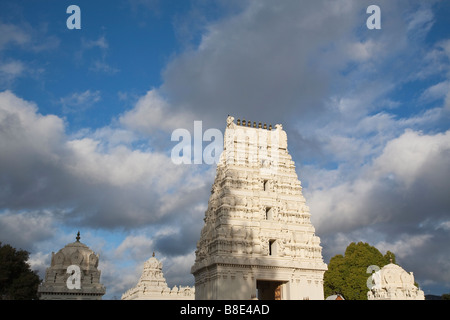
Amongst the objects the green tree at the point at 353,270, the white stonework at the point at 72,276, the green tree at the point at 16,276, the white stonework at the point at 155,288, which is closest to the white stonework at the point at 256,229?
the white stonework at the point at 72,276

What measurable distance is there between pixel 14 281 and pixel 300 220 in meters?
31.4

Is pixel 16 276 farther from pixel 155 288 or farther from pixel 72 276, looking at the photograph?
pixel 155 288

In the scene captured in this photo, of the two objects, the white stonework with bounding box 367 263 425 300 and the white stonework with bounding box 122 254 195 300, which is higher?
the white stonework with bounding box 122 254 195 300

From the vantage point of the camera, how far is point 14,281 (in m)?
46.4

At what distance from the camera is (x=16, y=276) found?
47562mm

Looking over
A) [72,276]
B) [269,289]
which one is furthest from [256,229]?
[72,276]

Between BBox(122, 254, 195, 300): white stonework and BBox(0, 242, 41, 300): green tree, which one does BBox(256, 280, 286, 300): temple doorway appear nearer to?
BBox(0, 242, 41, 300): green tree

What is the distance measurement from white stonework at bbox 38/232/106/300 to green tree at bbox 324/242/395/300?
154 ft

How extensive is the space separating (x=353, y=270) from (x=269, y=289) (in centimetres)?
2638

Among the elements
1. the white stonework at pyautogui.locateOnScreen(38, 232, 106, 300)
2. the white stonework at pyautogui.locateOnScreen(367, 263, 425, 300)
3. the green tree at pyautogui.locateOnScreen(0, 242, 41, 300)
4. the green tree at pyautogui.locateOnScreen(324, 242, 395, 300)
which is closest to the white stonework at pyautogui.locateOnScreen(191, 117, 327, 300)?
the white stonework at pyautogui.locateOnScreen(367, 263, 425, 300)

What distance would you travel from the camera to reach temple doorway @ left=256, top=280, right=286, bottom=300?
42969mm

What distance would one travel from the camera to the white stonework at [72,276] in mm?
27062

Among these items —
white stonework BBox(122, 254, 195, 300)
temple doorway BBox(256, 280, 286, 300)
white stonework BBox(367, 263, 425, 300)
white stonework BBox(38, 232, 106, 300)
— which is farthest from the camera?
white stonework BBox(122, 254, 195, 300)
